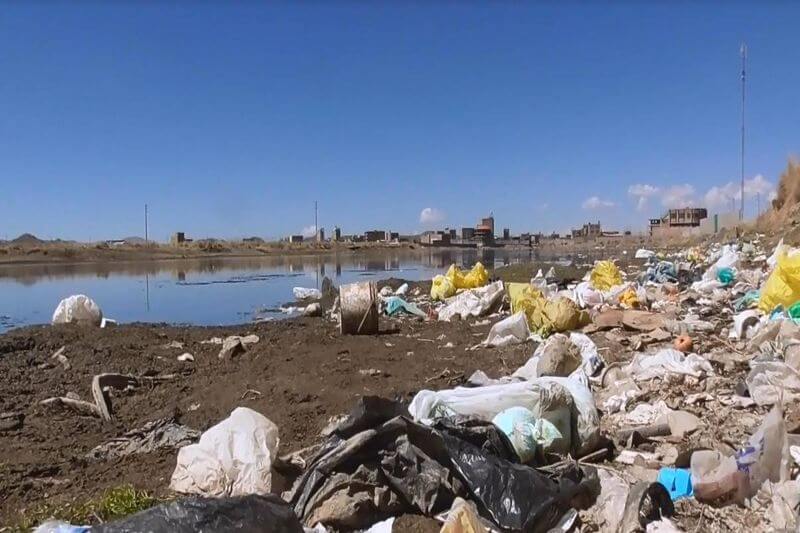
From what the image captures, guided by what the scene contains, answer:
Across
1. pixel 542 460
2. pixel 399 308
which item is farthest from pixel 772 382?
pixel 399 308

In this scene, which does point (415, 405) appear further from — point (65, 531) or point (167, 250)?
point (167, 250)

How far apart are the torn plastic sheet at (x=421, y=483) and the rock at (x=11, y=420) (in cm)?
369

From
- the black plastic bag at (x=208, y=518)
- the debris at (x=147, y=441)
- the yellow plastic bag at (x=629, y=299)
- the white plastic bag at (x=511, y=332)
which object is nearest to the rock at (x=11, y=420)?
the debris at (x=147, y=441)

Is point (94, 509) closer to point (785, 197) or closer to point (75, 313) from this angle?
point (75, 313)

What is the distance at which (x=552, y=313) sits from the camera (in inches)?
288

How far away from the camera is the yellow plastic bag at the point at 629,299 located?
326 inches

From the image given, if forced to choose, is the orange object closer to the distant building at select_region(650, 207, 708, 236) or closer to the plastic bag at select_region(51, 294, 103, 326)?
the plastic bag at select_region(51, 294, 103, 326)

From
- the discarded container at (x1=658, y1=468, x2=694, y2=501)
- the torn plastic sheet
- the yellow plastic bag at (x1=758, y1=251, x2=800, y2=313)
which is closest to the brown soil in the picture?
the torn plastic sheet

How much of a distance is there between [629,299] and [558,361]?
4107 mm

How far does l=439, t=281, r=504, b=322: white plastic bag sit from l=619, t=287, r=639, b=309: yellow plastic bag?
232 centimetres

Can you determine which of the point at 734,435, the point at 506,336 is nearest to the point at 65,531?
the point at 734,435

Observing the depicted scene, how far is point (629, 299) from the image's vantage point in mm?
8367

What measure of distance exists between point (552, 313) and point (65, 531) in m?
6.25

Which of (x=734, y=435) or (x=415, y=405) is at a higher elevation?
(x=415, y=405)
